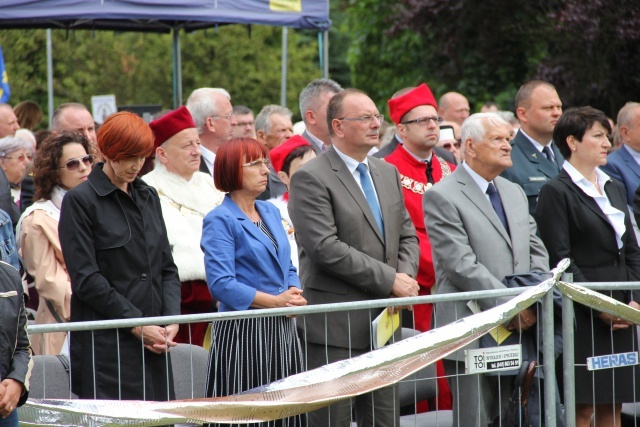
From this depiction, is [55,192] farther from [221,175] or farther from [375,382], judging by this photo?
[375,382]

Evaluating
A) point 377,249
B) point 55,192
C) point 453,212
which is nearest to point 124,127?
point 55,192

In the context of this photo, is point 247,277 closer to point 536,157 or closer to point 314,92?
point 536,157

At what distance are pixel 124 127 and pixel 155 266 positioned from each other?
2.29ft

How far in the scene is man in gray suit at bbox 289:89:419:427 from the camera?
516 cm

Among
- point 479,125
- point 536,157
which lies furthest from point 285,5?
point 479,125

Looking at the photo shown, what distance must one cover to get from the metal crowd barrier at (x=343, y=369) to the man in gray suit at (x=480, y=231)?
403 millimetres

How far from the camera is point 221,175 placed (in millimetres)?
5277

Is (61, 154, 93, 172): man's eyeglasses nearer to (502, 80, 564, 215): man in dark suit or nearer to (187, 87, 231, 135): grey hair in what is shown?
(187, 87, 231, 135): grey hair

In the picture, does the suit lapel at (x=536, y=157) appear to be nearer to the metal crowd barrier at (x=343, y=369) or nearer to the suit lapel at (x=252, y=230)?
the metal crowd barrier at (x=343, y=369)

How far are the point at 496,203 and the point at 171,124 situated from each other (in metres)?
2.03

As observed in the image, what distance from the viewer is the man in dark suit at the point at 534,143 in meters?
6.91

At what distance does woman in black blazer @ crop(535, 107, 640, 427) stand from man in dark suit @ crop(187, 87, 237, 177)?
241 centimetres

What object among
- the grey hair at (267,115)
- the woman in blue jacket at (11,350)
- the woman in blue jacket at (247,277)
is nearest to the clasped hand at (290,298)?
the woman in blue jacket at (247,277)

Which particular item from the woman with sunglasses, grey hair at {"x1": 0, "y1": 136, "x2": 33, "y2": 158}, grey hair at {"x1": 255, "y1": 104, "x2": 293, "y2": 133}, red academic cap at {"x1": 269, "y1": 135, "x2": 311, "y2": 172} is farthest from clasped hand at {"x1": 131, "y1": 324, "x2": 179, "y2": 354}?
grey hair at {"x1": 255, "y1": 104, "x2": 293, "y2": 133}
